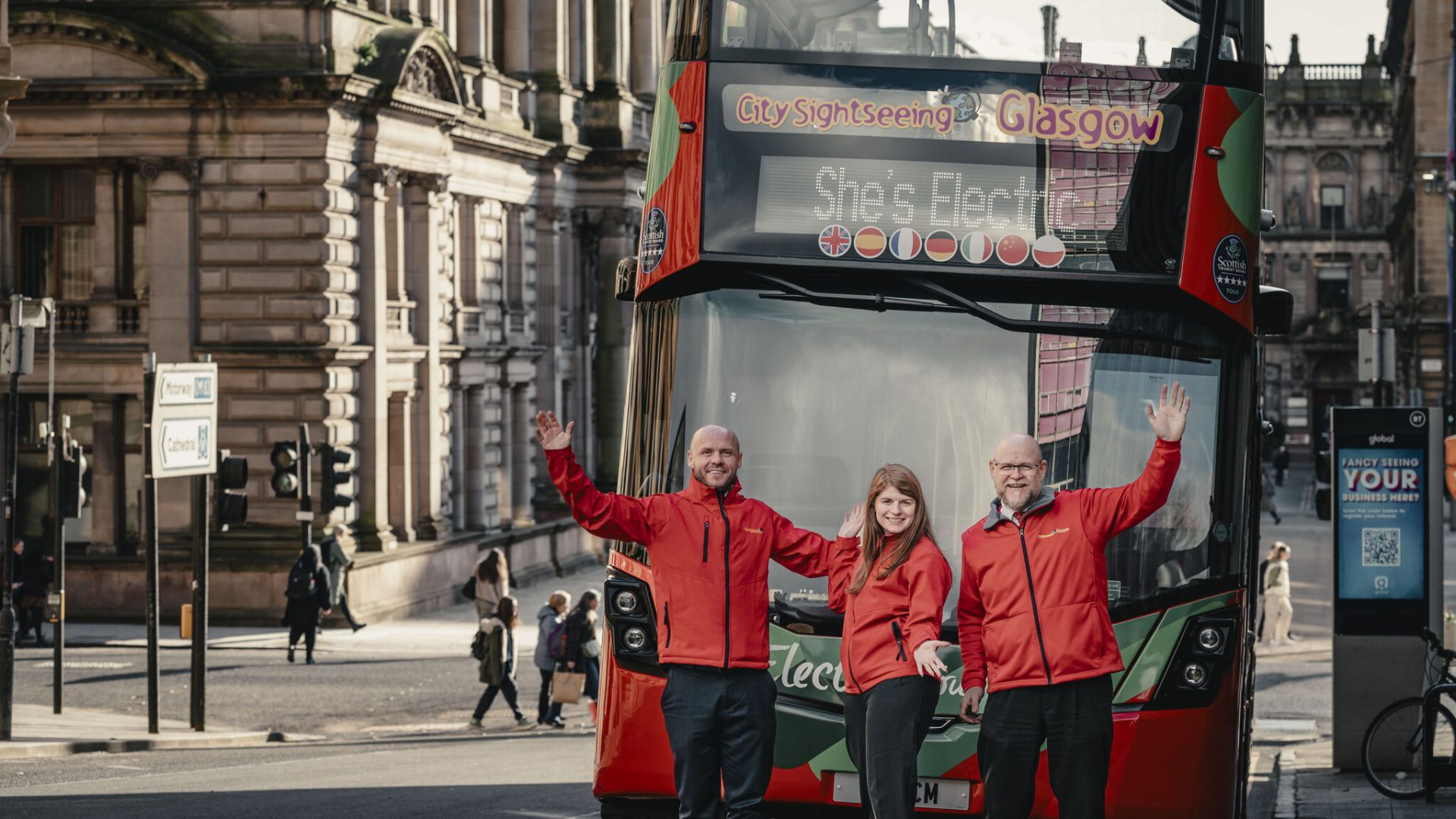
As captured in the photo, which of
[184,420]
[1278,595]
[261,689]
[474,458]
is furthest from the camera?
[474,458]

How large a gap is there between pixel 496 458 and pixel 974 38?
104ft

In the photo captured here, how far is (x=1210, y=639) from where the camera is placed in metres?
9.51

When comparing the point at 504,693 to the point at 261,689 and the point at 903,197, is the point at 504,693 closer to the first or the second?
the point at 261,689

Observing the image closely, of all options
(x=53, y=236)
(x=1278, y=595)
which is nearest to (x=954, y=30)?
(x=1278, y=595)

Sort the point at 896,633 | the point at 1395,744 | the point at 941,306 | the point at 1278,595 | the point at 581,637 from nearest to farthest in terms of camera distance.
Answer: the point at 896,633
the point at 941,306
the point at 1395,744
the point at 581,637
the point at 1278,595

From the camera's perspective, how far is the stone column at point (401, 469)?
35219 mm

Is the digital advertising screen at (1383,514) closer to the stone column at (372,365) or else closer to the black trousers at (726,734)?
the black trousers at (726,734)

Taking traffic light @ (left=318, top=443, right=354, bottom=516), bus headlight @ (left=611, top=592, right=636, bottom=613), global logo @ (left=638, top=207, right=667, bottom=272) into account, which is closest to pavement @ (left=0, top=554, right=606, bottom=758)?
traffic light @ (left=318, top=443, right=354, bottom=516)

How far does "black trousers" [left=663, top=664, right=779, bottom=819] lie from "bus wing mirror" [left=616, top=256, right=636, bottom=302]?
8.07 ft

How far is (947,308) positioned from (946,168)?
24.4 inches

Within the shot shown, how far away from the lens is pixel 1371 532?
1620 cm

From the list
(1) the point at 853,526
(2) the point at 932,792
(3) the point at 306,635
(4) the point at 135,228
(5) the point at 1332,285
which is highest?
(5) the point at 1332,285

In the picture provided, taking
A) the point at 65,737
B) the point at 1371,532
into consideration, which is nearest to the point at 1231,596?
the point at 1371,532

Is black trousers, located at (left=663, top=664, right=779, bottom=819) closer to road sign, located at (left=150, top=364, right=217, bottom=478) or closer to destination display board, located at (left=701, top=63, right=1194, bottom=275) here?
destination display board, located at (left=701, top=63, right=1194, bottom=275)
